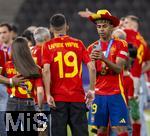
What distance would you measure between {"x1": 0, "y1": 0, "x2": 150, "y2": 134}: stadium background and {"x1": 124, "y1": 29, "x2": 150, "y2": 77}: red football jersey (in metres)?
12.2

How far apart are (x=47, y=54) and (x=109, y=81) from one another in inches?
48.1

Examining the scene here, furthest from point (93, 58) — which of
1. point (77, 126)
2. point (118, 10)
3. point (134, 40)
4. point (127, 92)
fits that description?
point (118, 10)

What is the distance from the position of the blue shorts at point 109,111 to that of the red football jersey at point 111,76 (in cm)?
9

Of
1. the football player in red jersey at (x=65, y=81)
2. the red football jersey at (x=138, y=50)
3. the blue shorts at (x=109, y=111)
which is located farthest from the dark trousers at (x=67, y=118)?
the red football jersey at (x=138, y=50)

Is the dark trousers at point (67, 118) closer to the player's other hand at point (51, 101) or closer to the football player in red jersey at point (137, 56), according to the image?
the player's other hand at point (51, 101)

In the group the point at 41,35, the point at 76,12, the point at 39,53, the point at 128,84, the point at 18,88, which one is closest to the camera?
the point at 18,88

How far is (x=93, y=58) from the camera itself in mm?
10055

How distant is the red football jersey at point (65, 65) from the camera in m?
9.92

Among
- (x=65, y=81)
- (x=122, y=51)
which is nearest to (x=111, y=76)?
(x=122, y=51)

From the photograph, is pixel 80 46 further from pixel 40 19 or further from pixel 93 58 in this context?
pixel 40 19

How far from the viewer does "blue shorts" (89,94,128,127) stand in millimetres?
10656

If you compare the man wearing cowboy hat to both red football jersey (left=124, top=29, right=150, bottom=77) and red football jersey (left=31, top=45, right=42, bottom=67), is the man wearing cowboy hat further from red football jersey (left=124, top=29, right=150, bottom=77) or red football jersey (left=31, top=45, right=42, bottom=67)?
red football jersey (left=124, top=29, right=150, bottom=77)

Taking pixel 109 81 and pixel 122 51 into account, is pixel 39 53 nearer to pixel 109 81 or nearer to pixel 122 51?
pixel 109 81

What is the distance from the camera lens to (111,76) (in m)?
10.7
